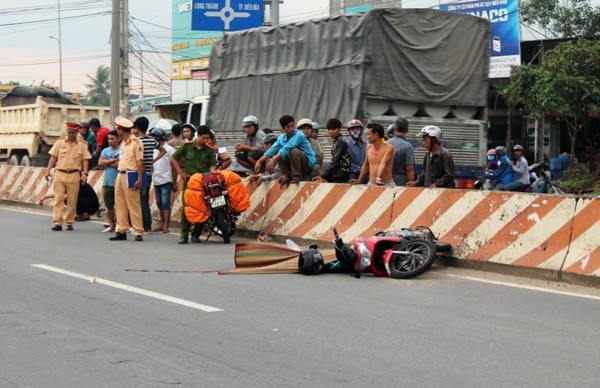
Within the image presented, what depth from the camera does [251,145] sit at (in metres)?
15.5

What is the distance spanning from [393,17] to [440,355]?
10403 mm

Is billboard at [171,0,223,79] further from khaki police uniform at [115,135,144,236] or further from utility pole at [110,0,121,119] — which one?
khaki police uniform at [115,135,144,236]

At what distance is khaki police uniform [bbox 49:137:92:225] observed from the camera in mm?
15703

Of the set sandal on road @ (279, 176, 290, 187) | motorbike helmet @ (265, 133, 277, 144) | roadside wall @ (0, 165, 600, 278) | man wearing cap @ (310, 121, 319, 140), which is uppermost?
man wearing cap @ (310, 121, 319, 140)

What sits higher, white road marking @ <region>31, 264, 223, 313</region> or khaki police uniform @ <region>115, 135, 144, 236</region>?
khaki police uniform @ <region>115, 135, 144, 236</region>

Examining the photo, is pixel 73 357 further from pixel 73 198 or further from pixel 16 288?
pixel 73 198

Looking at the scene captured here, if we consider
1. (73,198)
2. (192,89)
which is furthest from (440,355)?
(192,89)

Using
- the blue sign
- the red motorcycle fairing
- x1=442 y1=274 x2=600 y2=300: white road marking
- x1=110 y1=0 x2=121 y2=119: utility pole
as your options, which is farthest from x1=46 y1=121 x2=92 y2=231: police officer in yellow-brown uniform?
the blue sign

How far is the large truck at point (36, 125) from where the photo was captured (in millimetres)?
28953

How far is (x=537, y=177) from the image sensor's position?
19.2m

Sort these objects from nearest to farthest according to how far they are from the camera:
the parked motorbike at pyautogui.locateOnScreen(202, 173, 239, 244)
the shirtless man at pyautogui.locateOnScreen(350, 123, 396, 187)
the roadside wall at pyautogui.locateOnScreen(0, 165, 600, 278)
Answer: the roadside wall at pyautogui.locateOnScreen(0, 165, 600, 278) < the shirtless man at pyautogui.locateOnScreen(350, 123, 396, 187) < the parked motorbike at pyautogui.locateOnScreen(202, 173, 239, 244)

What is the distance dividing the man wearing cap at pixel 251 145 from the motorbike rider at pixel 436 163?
351 cm

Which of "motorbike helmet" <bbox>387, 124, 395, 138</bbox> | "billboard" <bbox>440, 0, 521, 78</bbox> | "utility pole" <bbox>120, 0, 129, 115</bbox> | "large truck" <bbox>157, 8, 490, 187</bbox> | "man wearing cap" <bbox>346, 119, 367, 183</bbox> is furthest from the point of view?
"billboard" <bbox>440, 0, 521, 78</bbox>

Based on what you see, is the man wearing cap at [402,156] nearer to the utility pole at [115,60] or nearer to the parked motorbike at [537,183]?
the parked motorbike at [537,183]
